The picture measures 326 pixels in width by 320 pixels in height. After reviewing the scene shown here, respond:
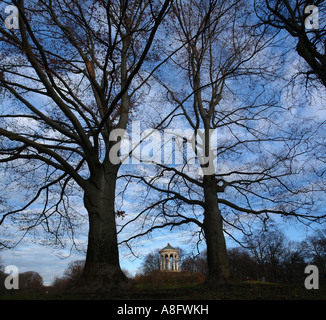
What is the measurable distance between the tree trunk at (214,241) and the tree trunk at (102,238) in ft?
11.7

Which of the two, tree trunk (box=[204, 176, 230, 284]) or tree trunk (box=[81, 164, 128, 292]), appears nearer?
tree trunk (box=[81, 164, 128, 292])

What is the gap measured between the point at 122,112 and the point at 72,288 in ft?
17.6

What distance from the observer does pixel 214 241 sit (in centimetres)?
866

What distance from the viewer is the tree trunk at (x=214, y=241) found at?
27.0 ft

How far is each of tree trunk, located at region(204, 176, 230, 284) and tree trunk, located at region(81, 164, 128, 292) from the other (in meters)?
3.57

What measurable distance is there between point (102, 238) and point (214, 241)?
4198mm

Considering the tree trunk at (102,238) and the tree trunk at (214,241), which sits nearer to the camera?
the tree trunk at (102,238)

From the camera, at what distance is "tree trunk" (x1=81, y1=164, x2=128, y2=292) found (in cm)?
583

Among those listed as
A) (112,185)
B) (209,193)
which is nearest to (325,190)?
(209,193)

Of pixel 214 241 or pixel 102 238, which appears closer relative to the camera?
pixel 102 238

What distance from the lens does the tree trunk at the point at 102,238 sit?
5828 mm

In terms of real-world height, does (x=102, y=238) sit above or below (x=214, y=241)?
above
